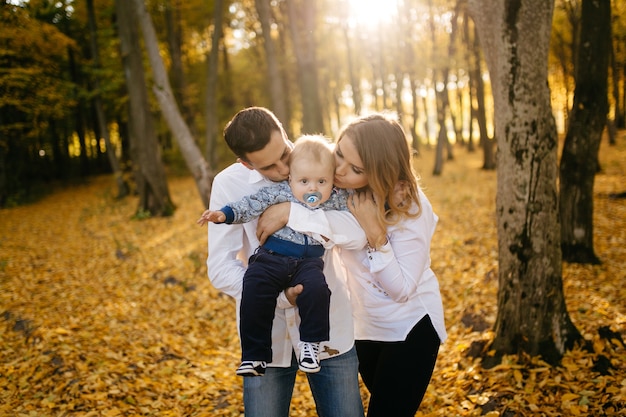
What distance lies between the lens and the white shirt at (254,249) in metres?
2.38

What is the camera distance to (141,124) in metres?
12.8

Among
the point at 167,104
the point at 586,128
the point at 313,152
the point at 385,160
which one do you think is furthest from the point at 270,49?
the point at 385,160

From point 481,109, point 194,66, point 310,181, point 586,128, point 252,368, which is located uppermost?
point 194,66

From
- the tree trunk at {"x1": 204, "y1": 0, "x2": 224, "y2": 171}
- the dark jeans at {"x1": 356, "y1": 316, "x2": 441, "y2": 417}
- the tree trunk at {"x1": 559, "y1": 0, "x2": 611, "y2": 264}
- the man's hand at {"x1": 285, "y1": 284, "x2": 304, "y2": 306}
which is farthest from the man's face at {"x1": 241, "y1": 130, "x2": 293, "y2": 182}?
the tree trunk at {"x1": 204, "y1": 0, "x2": 224, "y2": 171}

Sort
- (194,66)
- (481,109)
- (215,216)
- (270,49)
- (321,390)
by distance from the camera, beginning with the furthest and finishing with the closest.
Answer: (194,66)
(481,109)
(270,49)
(321,390)
(215,216)

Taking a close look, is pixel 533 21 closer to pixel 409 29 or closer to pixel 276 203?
pixel 276 203

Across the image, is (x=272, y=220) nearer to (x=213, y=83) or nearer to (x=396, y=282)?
(x=396, y=282)

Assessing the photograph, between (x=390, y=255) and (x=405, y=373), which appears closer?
(x=390, y=255)

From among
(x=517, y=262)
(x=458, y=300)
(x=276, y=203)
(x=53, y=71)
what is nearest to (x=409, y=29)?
(x=53, y=71)

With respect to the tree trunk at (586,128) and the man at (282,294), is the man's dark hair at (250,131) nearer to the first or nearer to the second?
the man at (282,294)

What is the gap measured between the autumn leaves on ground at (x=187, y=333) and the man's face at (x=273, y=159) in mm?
2684

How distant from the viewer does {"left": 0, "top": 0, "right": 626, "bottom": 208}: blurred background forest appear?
11805 mm

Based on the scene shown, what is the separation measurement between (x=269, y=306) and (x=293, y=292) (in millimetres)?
143

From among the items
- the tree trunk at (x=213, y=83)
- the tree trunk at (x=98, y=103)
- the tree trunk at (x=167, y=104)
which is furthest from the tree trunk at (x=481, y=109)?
the tree trunk at (x=98, y=103)
